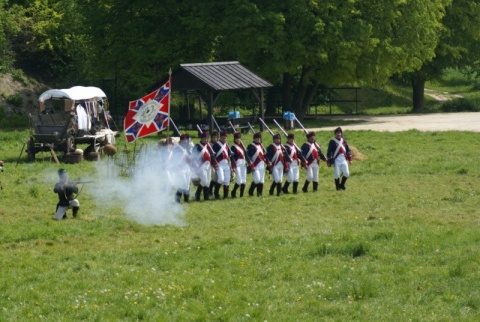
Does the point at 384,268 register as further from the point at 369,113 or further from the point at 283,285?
the point at 369,113

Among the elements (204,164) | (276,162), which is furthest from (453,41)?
(204,164)

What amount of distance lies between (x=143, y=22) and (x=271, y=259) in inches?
1393

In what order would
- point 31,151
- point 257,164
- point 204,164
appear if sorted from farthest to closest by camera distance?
point 31,151
point 257,164
point 204,164

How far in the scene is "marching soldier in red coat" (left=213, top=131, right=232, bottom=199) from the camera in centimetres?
2738

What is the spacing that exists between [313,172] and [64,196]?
8.07 meters

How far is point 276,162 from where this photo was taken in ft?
92.5

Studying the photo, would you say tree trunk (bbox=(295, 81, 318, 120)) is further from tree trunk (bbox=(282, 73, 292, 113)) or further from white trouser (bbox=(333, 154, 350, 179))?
white trouser (bbox=(333, 154, 350, 179))

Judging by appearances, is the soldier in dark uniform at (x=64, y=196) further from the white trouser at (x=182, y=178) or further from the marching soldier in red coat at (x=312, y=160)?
the marching soldier in red coat at (x=312, y=160)

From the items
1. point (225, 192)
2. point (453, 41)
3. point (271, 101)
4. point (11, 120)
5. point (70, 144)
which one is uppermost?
point (453, 41)

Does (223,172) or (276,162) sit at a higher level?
(276,162)

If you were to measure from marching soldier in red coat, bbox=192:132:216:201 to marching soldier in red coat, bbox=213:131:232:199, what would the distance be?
166 millimetres

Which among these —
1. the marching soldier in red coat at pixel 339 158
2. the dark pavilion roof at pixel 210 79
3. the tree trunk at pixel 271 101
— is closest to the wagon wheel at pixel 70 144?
the dark pavilion roof at pixel 210 79

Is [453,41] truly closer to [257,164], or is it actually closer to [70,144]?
[70,144]

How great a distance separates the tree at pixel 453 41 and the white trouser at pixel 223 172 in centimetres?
3565
